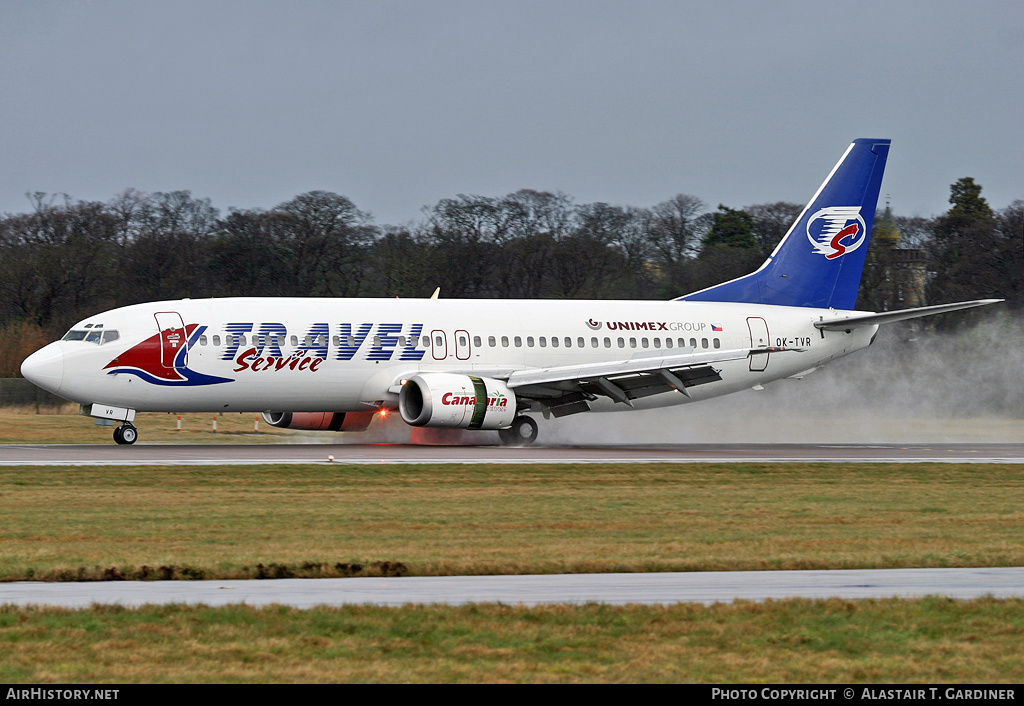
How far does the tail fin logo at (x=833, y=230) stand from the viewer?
43500mm

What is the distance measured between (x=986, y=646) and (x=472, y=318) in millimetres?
28767

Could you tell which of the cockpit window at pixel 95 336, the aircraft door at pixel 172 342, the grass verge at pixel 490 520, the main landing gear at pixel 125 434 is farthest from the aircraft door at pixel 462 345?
the cockpit window at pixel 95 336

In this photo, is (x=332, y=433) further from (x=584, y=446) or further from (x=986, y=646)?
(x=986, y=646)

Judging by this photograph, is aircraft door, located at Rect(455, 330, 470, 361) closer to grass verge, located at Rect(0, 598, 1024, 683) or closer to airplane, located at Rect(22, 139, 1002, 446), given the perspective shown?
airplane, located at Rect(22, 139, 1002, 446)

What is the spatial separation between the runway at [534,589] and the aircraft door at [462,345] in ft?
77.6

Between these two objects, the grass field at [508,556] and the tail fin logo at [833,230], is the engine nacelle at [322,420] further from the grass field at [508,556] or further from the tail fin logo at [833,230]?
the tail fin logo at [833,230]

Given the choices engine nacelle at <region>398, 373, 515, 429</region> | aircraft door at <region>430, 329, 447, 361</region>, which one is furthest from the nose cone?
aircraft door at <region>430, 329, 447, 361</region>

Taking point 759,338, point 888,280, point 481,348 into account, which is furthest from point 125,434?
point 888,280

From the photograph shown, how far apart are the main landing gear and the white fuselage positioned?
100cm

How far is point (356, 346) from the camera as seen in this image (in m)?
35.9

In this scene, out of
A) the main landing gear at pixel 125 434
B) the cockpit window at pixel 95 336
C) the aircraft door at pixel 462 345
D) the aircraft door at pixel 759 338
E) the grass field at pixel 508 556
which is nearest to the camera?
the grass field at pixel 508 556

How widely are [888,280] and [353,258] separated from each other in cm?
2980

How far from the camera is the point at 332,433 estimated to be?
44.0m
